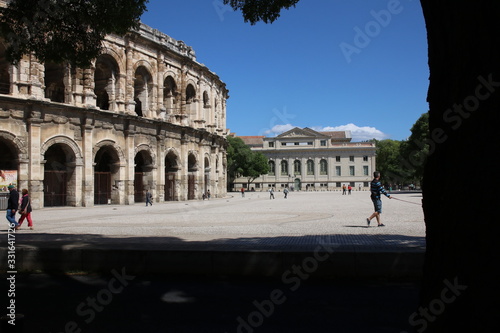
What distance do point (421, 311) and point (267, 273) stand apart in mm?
4213

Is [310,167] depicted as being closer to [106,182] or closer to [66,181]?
[106,182]

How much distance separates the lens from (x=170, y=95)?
115ft

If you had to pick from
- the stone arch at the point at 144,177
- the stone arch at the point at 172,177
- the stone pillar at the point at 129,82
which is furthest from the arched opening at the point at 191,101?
the stone pillar at the point at 129,82

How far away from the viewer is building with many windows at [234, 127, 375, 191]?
305 ft

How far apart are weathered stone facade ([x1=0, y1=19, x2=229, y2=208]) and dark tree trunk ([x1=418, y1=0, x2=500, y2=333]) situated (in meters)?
21.7

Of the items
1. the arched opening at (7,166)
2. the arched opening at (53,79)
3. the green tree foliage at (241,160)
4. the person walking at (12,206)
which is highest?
the arched opening at (53,79)

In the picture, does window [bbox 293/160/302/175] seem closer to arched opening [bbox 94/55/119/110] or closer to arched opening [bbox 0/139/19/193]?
arched opening [bbox 94/55/119/110]

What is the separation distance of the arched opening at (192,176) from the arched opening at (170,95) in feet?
15.1

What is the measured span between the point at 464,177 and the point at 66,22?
10.8m

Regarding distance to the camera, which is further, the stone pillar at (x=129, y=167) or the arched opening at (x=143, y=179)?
the arched opening at (x=143, y=179)

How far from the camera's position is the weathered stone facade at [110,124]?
2359 centimetres

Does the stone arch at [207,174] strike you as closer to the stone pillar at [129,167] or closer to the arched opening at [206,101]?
the arched opening at [206,101]

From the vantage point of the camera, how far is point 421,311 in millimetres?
2775

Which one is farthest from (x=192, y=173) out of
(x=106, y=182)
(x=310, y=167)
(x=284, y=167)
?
(x=310, y=167)
